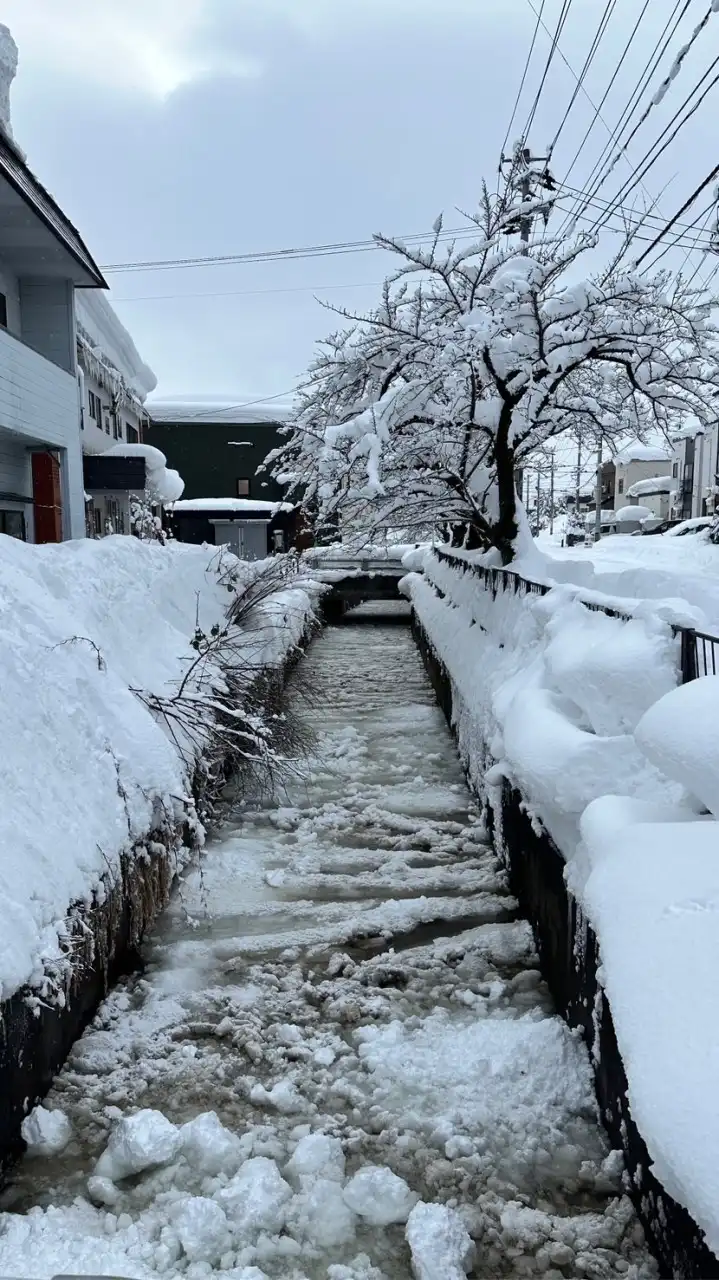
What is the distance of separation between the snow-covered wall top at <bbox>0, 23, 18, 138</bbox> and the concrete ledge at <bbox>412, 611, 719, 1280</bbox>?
13783mm

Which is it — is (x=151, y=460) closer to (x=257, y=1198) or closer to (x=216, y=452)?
(x=257, y=1198)

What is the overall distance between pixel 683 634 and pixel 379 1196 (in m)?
2.78

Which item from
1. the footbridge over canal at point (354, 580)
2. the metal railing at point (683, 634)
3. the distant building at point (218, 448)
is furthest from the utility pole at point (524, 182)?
the distant building at point (218, 448)

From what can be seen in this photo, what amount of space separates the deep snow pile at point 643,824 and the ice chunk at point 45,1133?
7.93 feet

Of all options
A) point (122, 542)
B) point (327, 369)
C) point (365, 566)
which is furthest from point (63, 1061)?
point (365, 566)

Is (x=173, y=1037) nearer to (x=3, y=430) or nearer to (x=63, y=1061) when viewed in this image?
(x=63, y=1061)

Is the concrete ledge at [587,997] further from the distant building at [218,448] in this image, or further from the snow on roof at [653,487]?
the snow on roof at [653,487]

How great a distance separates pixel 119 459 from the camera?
723 inches

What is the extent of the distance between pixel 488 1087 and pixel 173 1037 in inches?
64.3

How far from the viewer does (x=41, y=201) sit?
1113 centimetres

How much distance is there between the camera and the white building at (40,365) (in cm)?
1152

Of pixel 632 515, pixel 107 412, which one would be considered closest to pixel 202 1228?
pixel 107 412

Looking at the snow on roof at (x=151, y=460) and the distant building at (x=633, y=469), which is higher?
the distant building at (x=633, y=469)

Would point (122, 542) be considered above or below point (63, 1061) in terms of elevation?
above
